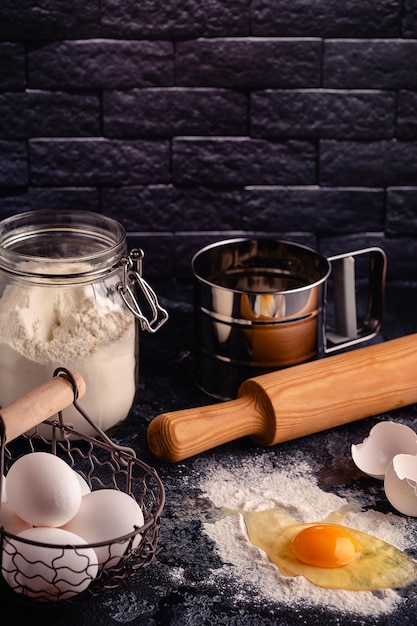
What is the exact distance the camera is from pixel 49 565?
0.90 metres

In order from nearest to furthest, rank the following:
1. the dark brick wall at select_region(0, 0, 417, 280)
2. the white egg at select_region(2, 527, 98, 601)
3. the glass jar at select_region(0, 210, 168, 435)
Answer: the white egg at select_region(2, 527, 98, 601) < the glass jar at select_region(0, 210, 168, 435) < the dark brick wall at select_region(0, 0, 417, 280)

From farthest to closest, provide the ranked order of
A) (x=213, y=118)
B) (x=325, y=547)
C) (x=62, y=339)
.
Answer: (x=213, y=118) → (x=62, y=339) → (x=325, y=547)

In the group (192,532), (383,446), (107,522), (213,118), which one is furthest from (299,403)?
(213,118)

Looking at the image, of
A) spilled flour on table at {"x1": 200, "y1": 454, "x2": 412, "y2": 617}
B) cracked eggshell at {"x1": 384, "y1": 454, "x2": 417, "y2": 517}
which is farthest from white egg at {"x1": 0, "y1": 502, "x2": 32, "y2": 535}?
cracked eggshell at {"x1": 384, "y1": 454, "x2": 417, "y2": 517}

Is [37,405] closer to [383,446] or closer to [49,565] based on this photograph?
[49,565]

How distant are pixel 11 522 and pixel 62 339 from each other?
0.96ft

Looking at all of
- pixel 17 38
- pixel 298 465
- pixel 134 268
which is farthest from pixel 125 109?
pixel 298 465

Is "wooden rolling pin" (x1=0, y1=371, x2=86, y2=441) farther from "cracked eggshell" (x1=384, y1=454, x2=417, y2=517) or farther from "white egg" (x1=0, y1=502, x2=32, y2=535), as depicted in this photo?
"cracked eggshell" (x1=384, y1=454, x2=417, y2=517)

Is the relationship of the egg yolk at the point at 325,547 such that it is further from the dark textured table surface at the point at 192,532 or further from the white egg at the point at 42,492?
the white egg at the point at 42,492

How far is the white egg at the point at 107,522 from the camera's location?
37.0 inches

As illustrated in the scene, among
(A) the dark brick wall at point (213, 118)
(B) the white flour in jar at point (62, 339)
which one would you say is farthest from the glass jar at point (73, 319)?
(A) the dark brick wall at point (213, 118)

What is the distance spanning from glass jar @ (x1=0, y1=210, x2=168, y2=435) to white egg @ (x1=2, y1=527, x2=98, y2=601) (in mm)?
304

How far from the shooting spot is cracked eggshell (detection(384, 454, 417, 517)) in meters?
1.11

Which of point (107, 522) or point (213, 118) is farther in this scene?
point (213, 118)
